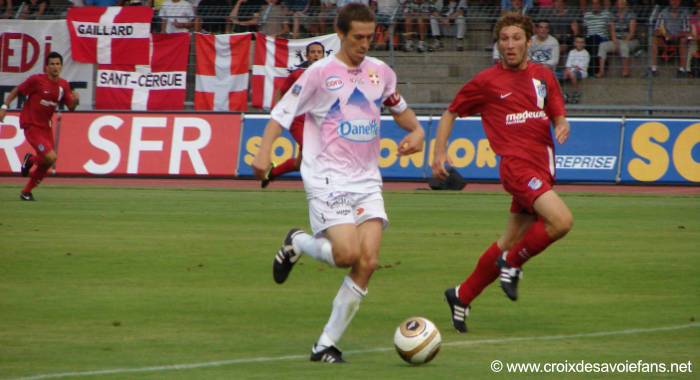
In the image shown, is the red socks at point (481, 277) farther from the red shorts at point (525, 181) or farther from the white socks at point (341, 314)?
the white socks at point (341, 314)

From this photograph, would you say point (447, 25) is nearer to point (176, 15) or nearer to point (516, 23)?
point (176, 15)

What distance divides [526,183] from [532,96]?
0.70 metres

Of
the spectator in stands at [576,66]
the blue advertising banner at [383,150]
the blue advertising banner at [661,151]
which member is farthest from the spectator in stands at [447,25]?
the blue advertising banner at [661,151]

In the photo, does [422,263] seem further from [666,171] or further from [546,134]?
[666,171]

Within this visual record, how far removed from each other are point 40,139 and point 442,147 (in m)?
12.4

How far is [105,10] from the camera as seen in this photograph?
2417 cm

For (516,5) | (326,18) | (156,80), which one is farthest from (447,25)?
(156,80)

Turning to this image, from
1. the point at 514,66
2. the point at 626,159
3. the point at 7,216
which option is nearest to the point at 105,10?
the point at 7,216

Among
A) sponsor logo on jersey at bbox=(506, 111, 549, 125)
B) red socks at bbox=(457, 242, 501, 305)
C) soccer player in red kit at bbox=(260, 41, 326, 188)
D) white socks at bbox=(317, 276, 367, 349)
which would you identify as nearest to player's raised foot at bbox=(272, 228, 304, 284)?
white socks at bbox=(317, 276, 367, 349)

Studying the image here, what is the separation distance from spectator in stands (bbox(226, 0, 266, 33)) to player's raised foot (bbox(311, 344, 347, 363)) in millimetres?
18521

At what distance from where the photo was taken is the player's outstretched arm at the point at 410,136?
252 inches

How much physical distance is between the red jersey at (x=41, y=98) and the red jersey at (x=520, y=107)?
1240cm

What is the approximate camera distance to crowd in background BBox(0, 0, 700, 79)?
72.5 ft

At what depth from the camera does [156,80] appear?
23.8 meters
